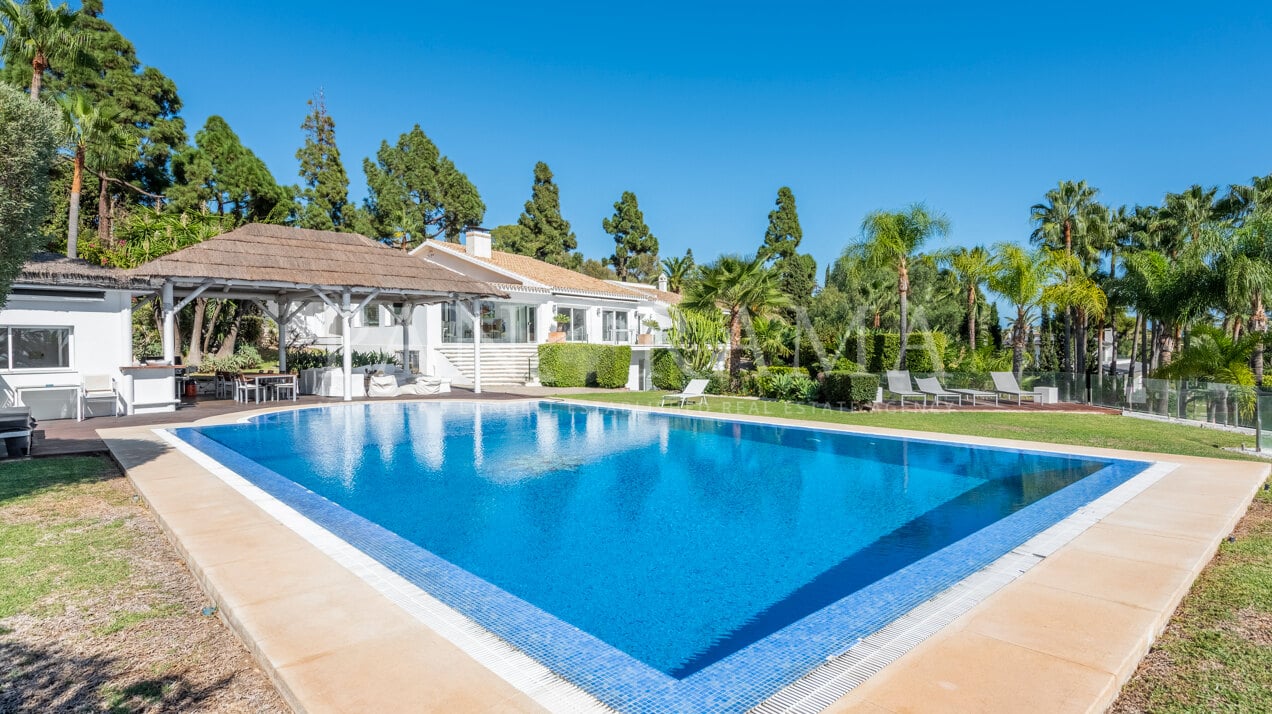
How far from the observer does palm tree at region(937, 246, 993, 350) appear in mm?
26406

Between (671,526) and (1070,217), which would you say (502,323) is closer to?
(671,526)

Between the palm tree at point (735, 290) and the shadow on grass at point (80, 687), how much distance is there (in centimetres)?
1950

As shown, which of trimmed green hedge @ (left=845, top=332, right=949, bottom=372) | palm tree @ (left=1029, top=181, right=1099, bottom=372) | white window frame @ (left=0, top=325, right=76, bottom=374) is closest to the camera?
white window frame @ (left=0, top=325, right=76, bottom=374)

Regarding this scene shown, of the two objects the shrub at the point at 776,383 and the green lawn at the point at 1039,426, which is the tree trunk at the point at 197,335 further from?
the shrub at the point at 776,383

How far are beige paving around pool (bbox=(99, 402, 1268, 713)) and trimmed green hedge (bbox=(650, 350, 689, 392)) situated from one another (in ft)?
60.7

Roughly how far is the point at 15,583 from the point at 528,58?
2864cm

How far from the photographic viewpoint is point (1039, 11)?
19578 millimetres

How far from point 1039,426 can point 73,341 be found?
894 inches

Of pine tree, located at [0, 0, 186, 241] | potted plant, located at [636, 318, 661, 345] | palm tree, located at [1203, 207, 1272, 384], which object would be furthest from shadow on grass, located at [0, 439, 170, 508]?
pine tree, located at [0, 0, 186, 241]

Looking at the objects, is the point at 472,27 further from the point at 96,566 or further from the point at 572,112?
the point at 96,566

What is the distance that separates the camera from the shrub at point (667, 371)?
25.1 metres

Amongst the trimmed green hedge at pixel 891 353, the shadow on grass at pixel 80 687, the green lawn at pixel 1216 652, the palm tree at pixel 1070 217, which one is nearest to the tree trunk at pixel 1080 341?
the palm tree at pixel 1070 217

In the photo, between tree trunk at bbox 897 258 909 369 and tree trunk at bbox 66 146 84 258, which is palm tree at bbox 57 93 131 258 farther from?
tree trunk at bbox 897 258 909 369

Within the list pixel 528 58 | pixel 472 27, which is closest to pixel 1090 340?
pixel 528 58
